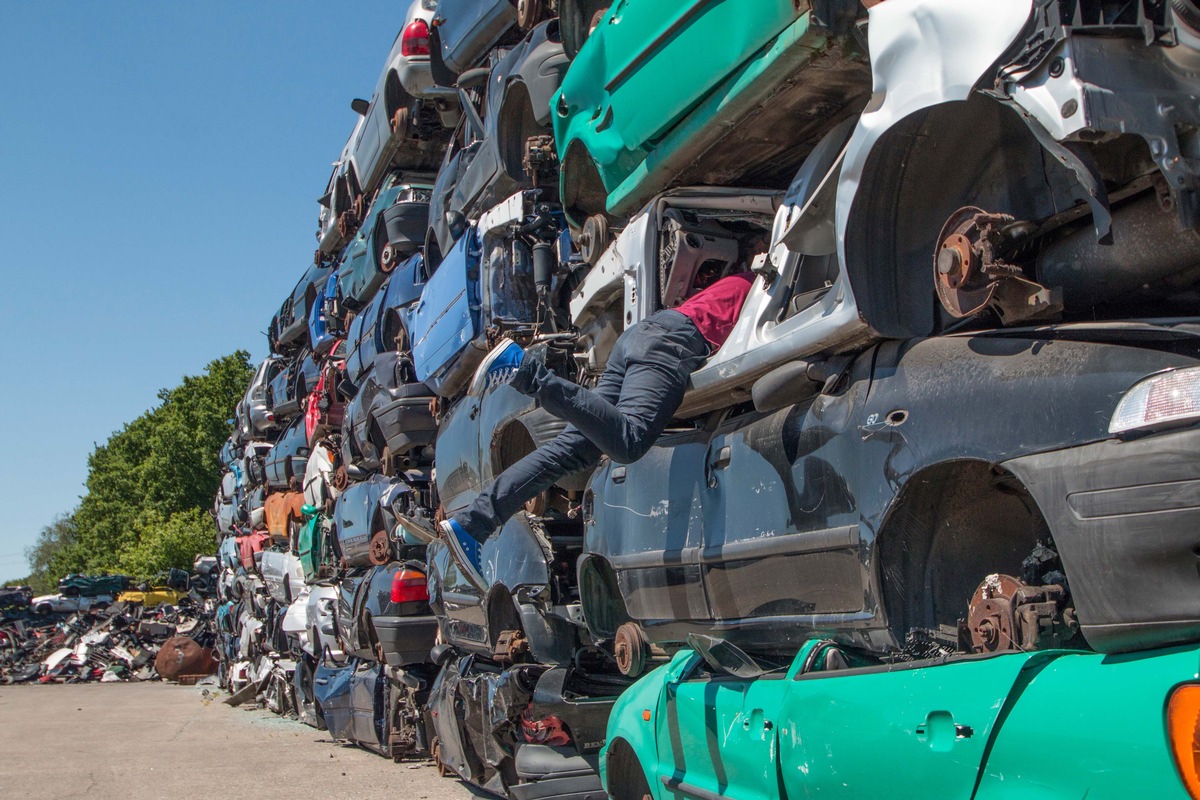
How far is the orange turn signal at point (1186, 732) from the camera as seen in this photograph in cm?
202

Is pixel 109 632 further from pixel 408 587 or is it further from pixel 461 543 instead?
pixel 461 543

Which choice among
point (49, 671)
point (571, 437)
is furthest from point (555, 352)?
point (49, 671)

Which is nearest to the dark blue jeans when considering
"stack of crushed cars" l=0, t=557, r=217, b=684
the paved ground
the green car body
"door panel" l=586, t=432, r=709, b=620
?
"door panel" l=586, t=432, r=709, b=620

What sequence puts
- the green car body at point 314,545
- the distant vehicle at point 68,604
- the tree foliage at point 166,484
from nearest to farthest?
the green car body at point 314,545 < the distant vehicle at point 68,604 < the tree foliage at point 166,484

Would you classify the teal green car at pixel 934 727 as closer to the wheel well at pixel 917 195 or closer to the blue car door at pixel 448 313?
the wheel well at pixel 917 195

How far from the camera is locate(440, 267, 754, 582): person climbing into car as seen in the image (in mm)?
4332

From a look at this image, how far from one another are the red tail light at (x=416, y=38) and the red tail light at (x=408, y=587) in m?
5.37

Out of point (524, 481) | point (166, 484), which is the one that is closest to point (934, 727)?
point (524, 481)

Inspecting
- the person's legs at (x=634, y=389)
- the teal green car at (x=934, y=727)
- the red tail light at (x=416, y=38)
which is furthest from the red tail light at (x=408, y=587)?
the teal green car at (x=934, y=727)

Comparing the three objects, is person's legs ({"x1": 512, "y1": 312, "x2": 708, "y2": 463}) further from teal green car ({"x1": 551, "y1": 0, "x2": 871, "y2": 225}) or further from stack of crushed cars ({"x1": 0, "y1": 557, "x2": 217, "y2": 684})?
stack of crushed cars ({"x1": 0, "y1": 557, "x2": 217, "y2": 684})

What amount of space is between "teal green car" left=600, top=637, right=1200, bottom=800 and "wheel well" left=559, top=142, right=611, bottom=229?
3004 millimetres

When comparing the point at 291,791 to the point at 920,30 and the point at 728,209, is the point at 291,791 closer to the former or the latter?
the point at 728,209

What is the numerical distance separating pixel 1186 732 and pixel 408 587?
27.9 feet

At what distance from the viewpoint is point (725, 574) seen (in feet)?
13.4
